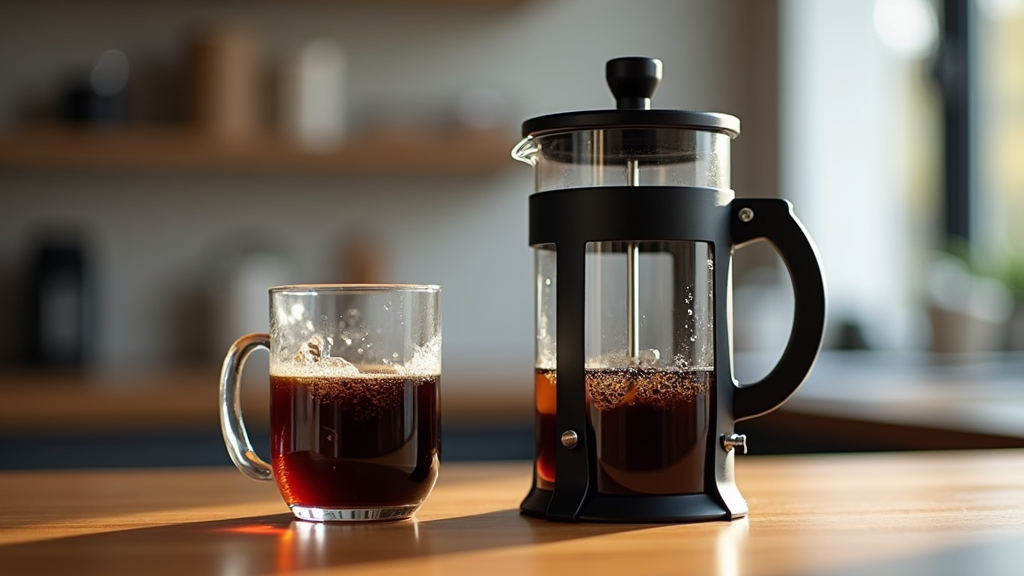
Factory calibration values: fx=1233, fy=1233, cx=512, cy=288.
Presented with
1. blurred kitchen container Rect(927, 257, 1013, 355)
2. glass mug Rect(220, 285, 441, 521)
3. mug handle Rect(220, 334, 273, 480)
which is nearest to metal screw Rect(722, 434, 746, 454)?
glass mug Rect(220, 285, 441, 521)

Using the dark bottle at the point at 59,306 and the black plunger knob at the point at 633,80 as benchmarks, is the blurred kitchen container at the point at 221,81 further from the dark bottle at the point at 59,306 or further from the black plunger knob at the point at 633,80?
the black plunger knob at the point at 633,80

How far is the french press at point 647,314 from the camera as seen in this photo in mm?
780

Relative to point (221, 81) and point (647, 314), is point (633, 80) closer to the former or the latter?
point (647, 314)

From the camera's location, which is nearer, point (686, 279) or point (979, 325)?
point (686, 279)

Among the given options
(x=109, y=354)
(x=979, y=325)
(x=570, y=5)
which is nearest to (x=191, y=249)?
(x=109, y=354)

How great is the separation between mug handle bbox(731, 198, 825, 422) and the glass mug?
20 centimetres

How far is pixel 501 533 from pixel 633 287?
0.18 m

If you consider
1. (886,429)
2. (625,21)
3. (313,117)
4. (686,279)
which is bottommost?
(886,429)

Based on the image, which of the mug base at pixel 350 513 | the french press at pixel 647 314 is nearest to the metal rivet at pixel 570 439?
the french press at pixel 647 314

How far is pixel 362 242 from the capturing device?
10.5ft

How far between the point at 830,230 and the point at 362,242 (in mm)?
1214

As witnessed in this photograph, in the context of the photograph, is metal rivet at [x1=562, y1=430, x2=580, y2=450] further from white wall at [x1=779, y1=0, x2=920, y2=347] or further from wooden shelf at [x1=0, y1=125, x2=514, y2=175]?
white wall at [x1=779, y1=0, x2=920, y2=347]

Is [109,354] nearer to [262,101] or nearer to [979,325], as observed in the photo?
[262,101]

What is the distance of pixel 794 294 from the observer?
803 mm
